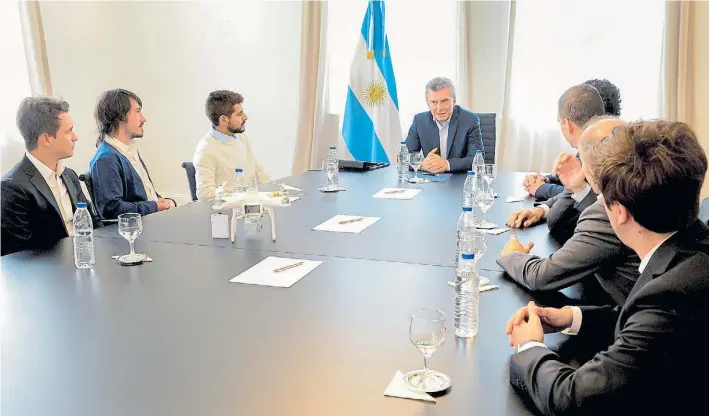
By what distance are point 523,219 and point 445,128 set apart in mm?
2106

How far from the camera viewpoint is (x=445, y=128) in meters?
4.60

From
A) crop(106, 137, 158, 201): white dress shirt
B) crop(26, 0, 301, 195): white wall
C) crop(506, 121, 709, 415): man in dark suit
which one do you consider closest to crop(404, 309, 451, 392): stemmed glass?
crop(506, 121, 709, 415): man in dark suit

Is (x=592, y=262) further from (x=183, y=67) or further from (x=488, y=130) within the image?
(x=183, y=67)

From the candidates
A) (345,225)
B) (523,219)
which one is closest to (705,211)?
(523,219)

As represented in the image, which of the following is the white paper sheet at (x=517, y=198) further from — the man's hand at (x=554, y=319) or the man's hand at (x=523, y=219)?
the man's hand at (x=554, y=319)

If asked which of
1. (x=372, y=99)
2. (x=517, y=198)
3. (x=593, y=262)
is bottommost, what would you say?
(x=517, y=198)

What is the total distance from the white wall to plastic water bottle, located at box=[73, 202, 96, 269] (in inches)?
161

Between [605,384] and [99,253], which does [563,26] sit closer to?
[99,253]

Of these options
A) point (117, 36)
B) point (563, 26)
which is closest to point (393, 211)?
point (563, 26)

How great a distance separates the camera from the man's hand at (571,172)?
2.37 metres

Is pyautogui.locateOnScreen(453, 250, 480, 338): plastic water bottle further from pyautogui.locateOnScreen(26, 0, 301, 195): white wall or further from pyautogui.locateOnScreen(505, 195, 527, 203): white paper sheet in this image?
pyautogui.locateOnScreen(26, 0, 301, 195): white wall

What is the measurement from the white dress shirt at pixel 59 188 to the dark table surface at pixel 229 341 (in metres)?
0.76

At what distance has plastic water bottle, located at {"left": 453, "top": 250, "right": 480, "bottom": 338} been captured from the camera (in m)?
1.47

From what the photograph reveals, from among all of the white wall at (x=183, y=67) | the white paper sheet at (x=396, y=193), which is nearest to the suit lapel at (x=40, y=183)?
the white paper sheet at (x=396, y=193)
